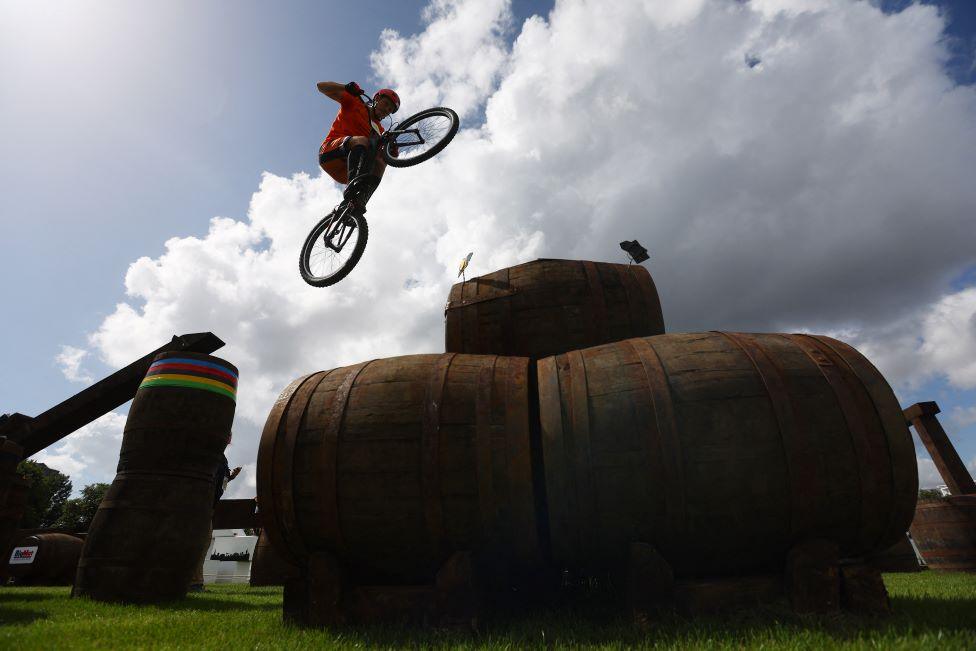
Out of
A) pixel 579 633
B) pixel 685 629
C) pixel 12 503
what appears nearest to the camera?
pixel 685 629

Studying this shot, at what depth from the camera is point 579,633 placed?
271 centimetres

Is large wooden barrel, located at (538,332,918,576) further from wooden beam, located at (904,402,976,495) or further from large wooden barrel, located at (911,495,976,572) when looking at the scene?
wooden beam, located at (904,402,976,495)

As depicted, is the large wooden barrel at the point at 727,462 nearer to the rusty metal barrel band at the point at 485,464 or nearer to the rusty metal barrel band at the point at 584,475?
the rusty metal barrel band at the point at 584,475

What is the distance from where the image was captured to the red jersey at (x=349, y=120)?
6887 mm

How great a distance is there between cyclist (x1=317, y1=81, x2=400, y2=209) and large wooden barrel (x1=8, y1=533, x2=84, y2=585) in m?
9.55

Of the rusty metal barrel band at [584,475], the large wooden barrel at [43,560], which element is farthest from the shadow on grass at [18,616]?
the large wooden barrel at [43,560]

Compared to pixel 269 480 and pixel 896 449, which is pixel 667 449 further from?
pixel 269 480

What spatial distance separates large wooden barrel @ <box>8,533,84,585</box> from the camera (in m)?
10.1

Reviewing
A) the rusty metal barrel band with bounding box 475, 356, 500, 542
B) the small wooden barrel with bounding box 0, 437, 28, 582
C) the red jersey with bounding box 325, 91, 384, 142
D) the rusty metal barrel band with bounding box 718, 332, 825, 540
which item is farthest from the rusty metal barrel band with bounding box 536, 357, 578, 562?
the red jersey with bounding box 325, 91, 384, 142

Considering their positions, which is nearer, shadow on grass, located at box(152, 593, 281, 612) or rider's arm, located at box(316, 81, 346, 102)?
shadow on grass, located at box(152, 593, 281, 612)

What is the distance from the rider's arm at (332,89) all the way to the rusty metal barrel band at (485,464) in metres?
5.48

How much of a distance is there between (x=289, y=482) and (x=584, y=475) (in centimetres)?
197

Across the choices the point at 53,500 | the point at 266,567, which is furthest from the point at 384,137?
the point at 53,500

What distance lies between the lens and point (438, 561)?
10.4ft
